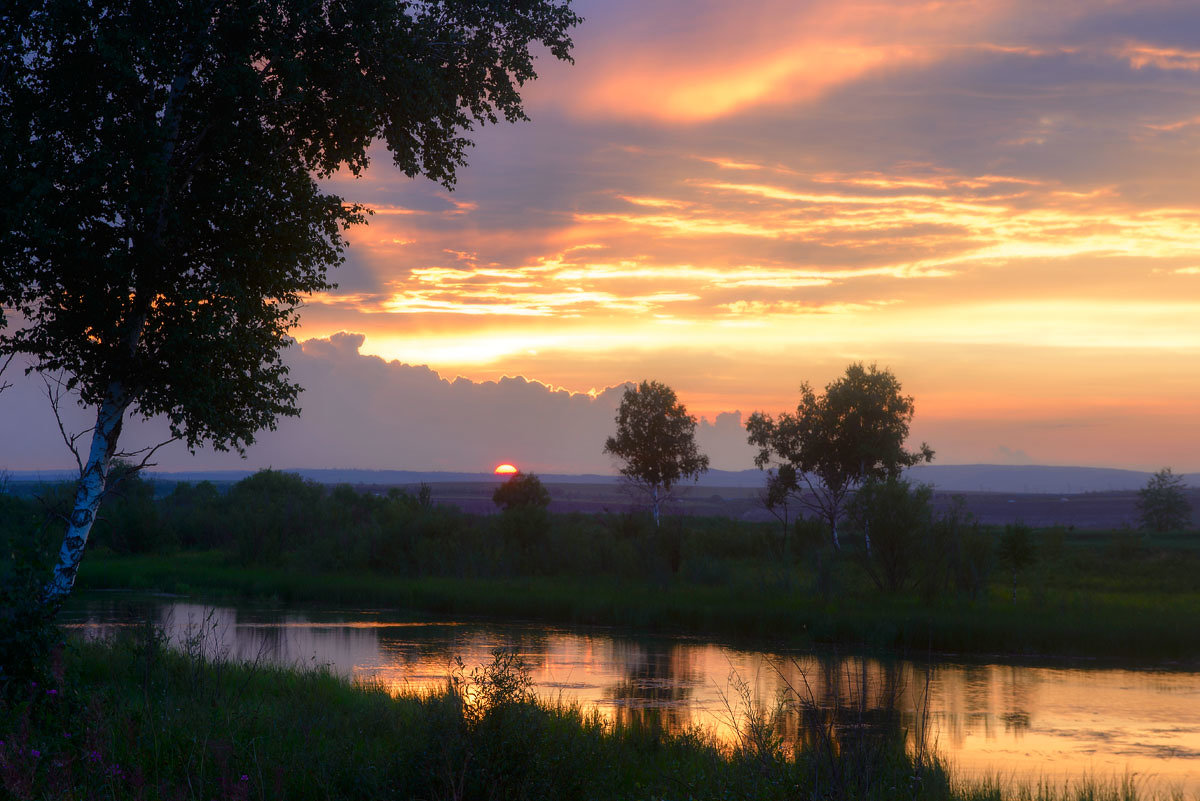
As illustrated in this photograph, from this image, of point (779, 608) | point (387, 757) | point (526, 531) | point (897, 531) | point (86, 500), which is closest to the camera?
point (387, 757)

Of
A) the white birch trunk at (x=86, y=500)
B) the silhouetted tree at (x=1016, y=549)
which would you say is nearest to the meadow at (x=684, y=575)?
the silhouetted tree at (x=1016, y=549)

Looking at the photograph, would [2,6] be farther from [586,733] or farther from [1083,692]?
[1083,692]

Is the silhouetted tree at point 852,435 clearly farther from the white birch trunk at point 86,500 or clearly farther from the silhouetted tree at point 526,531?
the white birch trunk at point 86,500

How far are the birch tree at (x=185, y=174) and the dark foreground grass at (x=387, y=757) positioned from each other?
10.0 ft

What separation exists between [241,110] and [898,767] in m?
12.1

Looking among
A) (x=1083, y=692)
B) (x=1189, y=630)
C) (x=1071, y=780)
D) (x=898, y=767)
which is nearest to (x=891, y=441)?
(x=1189, y=630)

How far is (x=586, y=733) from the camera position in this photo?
40.3ft

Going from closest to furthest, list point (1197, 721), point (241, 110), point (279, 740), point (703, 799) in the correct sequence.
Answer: point (703, 799)
point (279, 740)
point (241, 110)
point (1197, 721)

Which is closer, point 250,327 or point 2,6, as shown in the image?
point 2,6

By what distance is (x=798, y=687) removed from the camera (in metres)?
21.0

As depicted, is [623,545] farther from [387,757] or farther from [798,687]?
[387,757]

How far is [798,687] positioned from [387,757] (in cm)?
1333

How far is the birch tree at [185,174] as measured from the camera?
11.9 metres

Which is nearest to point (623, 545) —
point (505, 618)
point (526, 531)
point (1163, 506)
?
point (526, 531)
